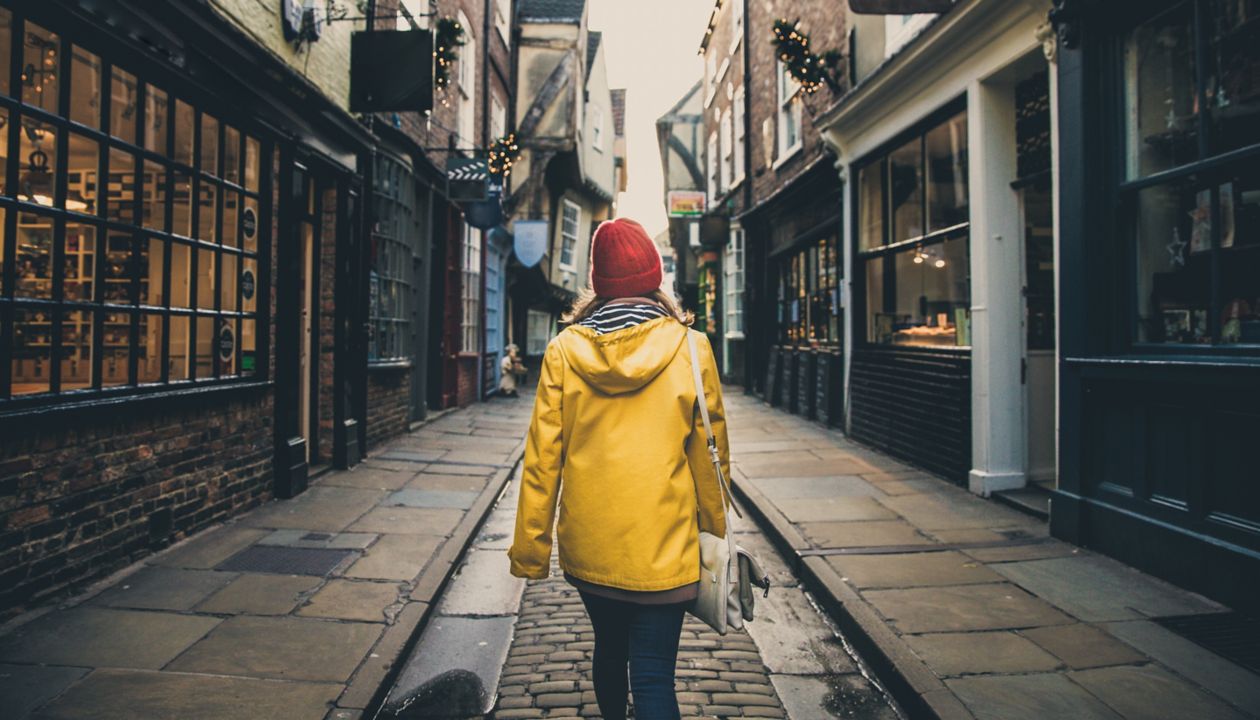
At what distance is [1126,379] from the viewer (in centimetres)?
488

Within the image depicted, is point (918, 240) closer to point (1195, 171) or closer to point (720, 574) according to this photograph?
point (1195, 171)

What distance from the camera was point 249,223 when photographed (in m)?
6.23

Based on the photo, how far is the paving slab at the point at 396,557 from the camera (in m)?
4.70

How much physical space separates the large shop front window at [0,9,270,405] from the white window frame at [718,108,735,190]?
15.2 m

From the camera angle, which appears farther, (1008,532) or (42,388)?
(1008,532)

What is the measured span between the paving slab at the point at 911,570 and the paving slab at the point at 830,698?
104cm

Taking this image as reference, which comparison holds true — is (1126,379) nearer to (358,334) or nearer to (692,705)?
(692,705)

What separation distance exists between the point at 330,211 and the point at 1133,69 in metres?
7.00

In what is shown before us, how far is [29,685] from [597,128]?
24344mm

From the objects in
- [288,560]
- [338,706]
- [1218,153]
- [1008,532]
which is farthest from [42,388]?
[1218,153]

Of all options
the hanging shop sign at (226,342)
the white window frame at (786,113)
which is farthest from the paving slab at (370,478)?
the white window frame at (786,113)

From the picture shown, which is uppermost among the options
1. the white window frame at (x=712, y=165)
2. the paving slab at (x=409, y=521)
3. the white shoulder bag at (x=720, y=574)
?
the white window frame at (x=712, y=165)

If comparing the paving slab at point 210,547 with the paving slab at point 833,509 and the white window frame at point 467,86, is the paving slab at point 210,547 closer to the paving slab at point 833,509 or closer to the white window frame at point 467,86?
the paving slab at point 833,509

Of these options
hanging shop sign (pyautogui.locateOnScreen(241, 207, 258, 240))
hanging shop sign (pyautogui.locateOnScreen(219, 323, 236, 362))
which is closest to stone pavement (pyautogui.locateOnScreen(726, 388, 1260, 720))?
hanging shop sign (pyautogui.locateOnScreen(219, 323, 236, 362))
